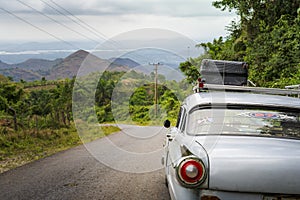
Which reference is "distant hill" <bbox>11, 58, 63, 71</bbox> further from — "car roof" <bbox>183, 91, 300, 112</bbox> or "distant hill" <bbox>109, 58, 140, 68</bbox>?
"car roof" <bbox>183, 91, 300, 112</bbox>

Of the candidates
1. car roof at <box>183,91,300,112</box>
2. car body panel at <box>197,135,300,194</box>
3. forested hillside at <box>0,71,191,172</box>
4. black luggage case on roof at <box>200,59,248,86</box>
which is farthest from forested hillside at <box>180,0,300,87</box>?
car body panel at <box>197,135,300,194</box>

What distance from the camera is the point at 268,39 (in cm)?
1945

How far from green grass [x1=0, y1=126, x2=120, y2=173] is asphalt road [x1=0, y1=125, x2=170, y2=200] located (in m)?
0.88

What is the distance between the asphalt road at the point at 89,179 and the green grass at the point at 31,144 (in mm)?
876

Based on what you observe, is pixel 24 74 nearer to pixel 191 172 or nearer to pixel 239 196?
pixel 191 172

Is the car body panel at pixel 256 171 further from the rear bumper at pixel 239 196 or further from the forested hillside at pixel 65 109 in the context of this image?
the forested hillside at pixel 65 109

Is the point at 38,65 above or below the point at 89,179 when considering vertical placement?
above

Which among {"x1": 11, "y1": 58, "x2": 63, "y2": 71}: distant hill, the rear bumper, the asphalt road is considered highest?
{"x1": 11, "y1": 58, "x2": 63, "y2": 71}: distant hill

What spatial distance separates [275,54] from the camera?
1784 centimetres

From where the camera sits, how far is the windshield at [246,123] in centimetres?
377

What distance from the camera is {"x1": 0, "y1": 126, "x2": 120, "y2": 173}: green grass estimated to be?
404 inches

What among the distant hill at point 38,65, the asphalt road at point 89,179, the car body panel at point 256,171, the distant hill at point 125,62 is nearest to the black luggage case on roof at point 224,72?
the asphalt road at point 89,179

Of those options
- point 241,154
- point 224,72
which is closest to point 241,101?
point 241,154

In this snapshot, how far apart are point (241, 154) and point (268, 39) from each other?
1782 cm
